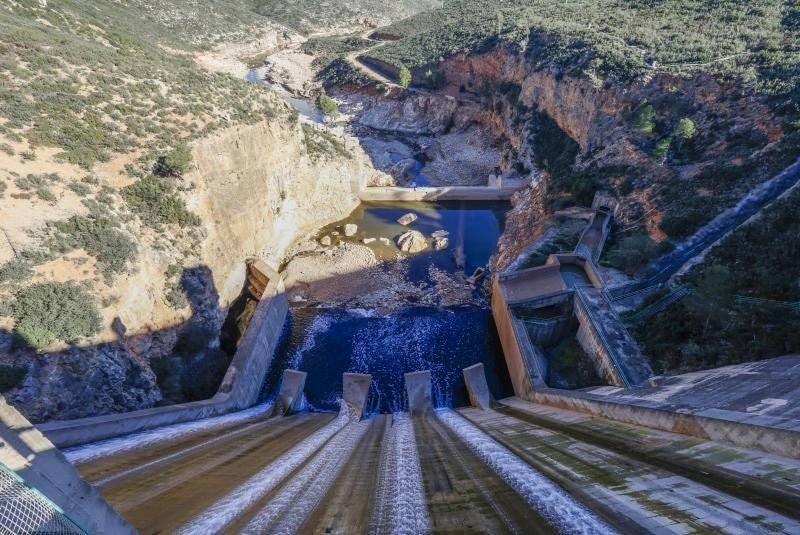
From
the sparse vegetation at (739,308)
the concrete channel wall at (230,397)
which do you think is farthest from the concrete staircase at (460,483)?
the sparse vegetation at (739,308)

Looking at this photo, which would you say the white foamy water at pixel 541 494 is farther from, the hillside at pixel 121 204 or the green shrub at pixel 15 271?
the green shrub at pixel 15 271

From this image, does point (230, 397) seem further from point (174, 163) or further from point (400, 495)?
point (174, 163)

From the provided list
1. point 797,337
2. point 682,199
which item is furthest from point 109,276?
point 682,199

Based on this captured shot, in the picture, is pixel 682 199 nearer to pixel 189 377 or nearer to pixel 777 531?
pixel 777 531

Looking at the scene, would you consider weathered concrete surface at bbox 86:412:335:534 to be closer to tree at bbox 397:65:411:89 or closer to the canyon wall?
the canyon wall

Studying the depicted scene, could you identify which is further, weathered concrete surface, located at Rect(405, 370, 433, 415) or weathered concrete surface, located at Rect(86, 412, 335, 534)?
weathered concrete surface, located at Rect(405, 370, 433, 415)

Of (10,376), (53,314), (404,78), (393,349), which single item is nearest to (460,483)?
(10,376)

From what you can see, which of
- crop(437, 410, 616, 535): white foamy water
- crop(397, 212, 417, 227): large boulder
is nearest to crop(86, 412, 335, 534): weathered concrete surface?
crop(437, 410, 616, 535): white foamy water
